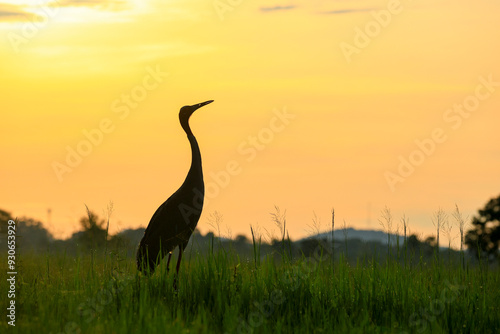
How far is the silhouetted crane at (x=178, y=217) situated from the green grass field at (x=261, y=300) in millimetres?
679

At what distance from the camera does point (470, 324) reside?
7.40m

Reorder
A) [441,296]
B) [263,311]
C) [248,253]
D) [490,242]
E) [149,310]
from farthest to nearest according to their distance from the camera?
[490,242], [248,253], [441,296], [263,311], [149,310]

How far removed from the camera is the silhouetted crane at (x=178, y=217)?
8.85 meters

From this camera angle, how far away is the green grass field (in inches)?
265

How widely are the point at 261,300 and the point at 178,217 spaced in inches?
78.3

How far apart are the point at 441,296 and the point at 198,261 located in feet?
9.83

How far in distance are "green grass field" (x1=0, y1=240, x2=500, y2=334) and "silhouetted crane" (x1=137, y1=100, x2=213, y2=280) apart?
0.68 m

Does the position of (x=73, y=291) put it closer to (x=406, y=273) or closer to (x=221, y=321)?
(x=221, y=321)

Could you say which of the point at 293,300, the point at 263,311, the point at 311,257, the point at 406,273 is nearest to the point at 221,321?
the point at 263,311

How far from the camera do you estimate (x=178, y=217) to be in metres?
8.86

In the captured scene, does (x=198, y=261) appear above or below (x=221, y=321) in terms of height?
above

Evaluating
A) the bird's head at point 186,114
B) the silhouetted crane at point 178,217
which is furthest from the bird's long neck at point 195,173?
the bird's head at point 186,114

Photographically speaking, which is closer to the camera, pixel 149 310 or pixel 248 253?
pixel 149 310

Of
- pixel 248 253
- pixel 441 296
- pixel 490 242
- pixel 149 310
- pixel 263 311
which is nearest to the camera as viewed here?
pixel 149 310
